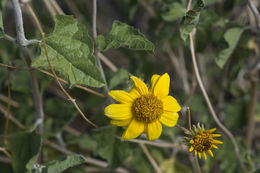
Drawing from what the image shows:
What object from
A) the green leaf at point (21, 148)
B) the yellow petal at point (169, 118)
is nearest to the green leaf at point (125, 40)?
the yellow petal at point (169, 118)

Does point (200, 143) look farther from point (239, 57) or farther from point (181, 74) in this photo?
point (181, 74)

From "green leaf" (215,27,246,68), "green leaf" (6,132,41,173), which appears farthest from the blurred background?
"green leaf" (6,132,41,173)

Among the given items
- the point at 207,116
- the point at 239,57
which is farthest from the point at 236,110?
the point at 239,57

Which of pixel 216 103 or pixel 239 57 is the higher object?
pixel 239 57

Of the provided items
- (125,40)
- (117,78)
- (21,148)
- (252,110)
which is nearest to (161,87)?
(125,40)

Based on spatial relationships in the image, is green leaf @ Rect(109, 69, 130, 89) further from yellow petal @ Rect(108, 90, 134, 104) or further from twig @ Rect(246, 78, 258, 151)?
twig @ Rect(246, 78, 258, 151)

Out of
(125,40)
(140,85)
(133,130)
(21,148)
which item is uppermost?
(125,40)

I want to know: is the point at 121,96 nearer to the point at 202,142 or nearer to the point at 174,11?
the point at 202,142
